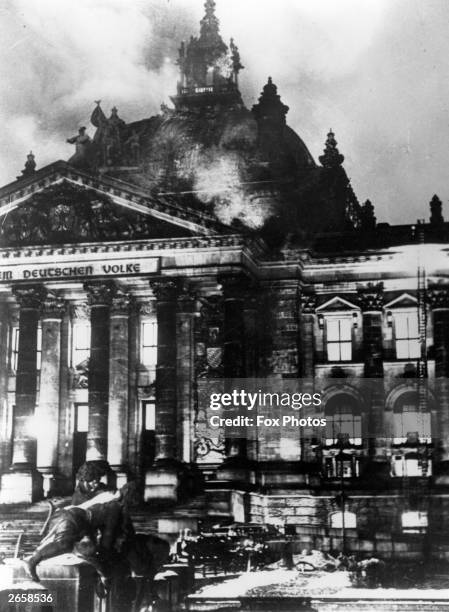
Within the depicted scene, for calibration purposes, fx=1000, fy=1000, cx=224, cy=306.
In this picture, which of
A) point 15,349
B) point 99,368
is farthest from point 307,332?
point 15,349

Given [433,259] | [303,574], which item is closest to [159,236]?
[433,259]

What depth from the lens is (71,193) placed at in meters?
41.7

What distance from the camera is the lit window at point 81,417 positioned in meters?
44.4

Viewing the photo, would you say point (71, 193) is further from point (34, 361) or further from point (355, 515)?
point (355, 515)

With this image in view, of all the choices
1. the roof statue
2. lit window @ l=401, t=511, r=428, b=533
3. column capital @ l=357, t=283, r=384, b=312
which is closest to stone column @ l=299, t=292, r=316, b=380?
column capital @ l=357, t=283, r=384, b=312

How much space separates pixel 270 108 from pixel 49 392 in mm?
18678

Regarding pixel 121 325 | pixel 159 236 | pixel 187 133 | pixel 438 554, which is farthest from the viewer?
pixel 187 133

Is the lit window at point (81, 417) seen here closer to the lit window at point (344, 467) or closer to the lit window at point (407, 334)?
the lit window at point (344, 467)

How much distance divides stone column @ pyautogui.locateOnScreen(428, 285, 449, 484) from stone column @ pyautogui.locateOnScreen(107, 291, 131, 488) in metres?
13.2

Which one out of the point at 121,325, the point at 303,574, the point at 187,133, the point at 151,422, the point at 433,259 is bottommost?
the point at 303,574

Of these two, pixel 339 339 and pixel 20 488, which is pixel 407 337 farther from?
pixel 20 488

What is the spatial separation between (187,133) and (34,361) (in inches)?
696

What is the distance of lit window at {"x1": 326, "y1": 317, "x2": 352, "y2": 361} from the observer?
44.8 meters

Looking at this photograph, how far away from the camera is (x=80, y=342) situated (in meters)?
44.8
